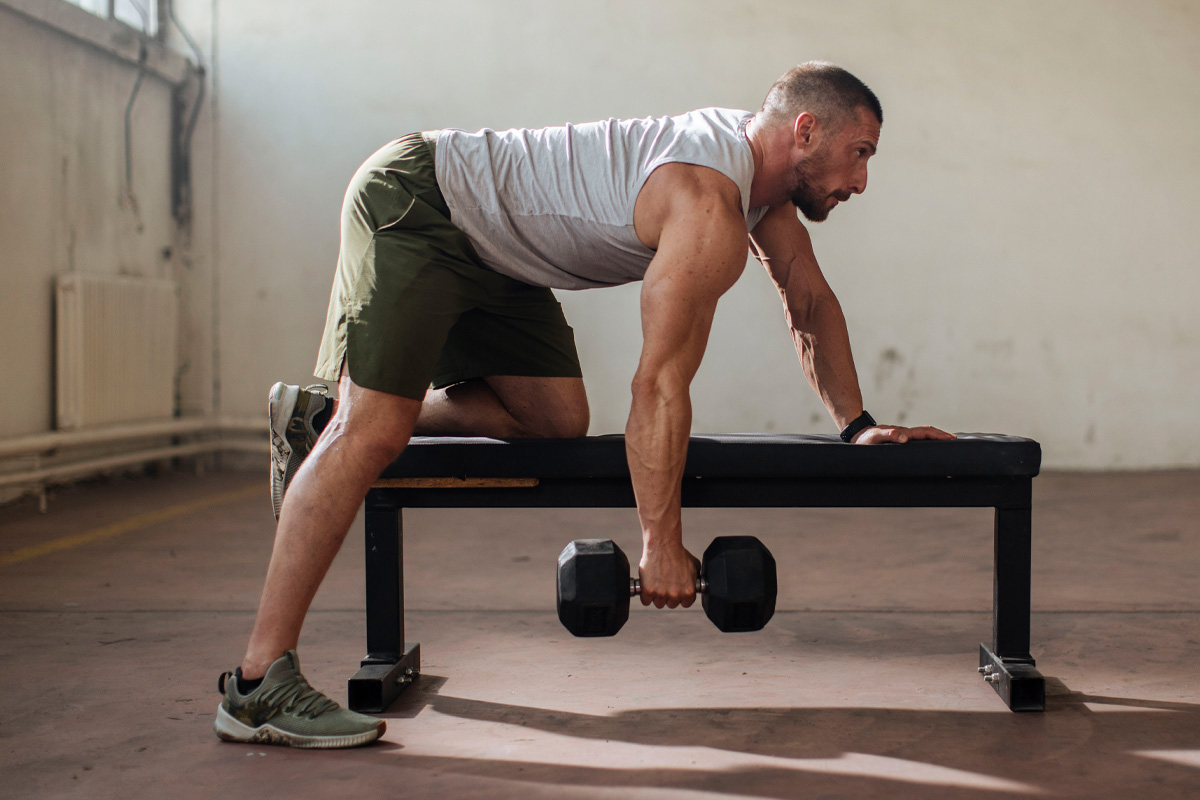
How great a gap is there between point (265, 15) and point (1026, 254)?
149 inches

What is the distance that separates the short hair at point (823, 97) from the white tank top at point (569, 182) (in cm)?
8

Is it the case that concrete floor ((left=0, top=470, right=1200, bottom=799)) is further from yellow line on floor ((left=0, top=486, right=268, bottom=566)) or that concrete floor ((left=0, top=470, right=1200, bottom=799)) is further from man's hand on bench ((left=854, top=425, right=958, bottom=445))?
man's hand on bench ((left=854, top=425, right=958, bottom=445))

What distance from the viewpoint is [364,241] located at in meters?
1.63

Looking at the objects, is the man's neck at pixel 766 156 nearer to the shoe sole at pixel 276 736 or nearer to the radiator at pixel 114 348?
the shoe sole at pixel 276 736

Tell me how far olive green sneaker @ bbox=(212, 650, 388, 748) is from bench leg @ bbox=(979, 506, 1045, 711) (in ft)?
3.31

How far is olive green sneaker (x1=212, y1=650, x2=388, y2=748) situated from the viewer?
1.44 m

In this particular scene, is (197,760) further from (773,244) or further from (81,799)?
(773,244)

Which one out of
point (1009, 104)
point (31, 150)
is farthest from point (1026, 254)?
point (31, 150)

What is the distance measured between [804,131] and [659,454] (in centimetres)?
61

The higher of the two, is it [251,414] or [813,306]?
[813,306]

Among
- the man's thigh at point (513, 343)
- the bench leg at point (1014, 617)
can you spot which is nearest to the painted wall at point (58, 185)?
the man's thigh at point (513, 343)

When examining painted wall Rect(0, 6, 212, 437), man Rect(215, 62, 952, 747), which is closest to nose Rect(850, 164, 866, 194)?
man Rect(215, 62, 952, 747)

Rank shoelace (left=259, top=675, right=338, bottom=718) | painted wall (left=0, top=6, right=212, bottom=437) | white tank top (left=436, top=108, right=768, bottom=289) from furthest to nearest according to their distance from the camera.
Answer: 1. painted wall (left=0, top=6, right=212, bottom=437)
2. white tank top (left=436, top=108, right=768, bottom=289)
3. shoelace (left=259, top=675, right=338, bottom=718)

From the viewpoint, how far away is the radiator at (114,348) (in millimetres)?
3990
